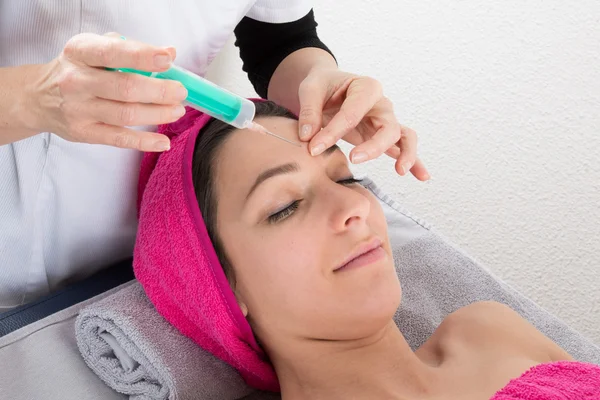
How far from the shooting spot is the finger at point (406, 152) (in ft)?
3.90

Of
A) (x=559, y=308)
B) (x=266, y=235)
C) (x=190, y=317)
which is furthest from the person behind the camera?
(x=559, y=308)

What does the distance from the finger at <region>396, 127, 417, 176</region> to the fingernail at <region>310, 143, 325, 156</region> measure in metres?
0.15

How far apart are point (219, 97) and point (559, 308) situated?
1452 millimetres

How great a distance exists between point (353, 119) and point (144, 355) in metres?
0.57

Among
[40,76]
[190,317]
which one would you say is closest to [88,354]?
[190,317]

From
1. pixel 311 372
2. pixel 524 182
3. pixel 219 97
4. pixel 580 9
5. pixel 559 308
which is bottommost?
pixel 559 308

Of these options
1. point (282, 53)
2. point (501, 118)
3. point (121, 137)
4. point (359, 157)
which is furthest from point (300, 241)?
point (501, 118)

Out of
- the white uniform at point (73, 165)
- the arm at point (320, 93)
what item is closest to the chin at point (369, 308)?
the arm at point (320, 93)

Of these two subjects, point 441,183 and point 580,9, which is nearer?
point 441,183

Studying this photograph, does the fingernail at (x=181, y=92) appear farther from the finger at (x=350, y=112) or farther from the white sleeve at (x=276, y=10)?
the white sleeve at (x=276, y=10)

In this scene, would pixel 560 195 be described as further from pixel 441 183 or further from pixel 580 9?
pixel 580 9

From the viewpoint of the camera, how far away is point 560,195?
2170 mm

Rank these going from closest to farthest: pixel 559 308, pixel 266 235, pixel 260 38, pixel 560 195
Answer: pixel 266 235 → pixel 260 38 → pixel 559 308 → pixel 560 195

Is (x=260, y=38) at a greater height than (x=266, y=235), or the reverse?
(x=260, y=38)
